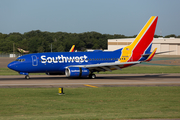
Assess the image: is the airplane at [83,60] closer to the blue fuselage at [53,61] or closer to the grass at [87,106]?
the blue fuselage at [53,61]

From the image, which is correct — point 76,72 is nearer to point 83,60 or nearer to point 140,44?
point 83,60

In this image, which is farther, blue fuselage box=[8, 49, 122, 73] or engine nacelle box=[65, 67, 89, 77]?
blue fuselage box=[8, 49, 122, 73]

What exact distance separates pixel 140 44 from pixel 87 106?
91.1ft

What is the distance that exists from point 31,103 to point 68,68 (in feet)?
62.4

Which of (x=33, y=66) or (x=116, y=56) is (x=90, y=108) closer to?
(x=33, y=66)

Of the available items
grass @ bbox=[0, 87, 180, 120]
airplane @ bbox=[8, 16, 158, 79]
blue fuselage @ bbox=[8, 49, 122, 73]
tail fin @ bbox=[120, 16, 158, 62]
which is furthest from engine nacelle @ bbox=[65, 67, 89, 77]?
grass @ bbox=[0, 87, 180, 120]

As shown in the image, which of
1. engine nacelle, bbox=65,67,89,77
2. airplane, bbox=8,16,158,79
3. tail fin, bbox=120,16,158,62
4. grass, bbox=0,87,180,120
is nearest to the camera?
grass, bbox=0,87,180,120

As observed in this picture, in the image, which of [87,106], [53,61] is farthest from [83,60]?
[87,106]

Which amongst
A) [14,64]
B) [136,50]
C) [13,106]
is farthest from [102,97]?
[136,50]

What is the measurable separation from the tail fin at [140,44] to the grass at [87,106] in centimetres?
1920

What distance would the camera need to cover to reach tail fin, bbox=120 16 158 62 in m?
44.1

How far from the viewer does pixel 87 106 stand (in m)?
19.4

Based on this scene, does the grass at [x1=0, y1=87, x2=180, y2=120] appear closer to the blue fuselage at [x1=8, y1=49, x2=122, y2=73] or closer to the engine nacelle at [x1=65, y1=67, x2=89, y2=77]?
the engine nacelle at [x1=65, y1=67, x2=89, y2=77]

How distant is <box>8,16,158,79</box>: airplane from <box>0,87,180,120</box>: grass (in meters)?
14.6
